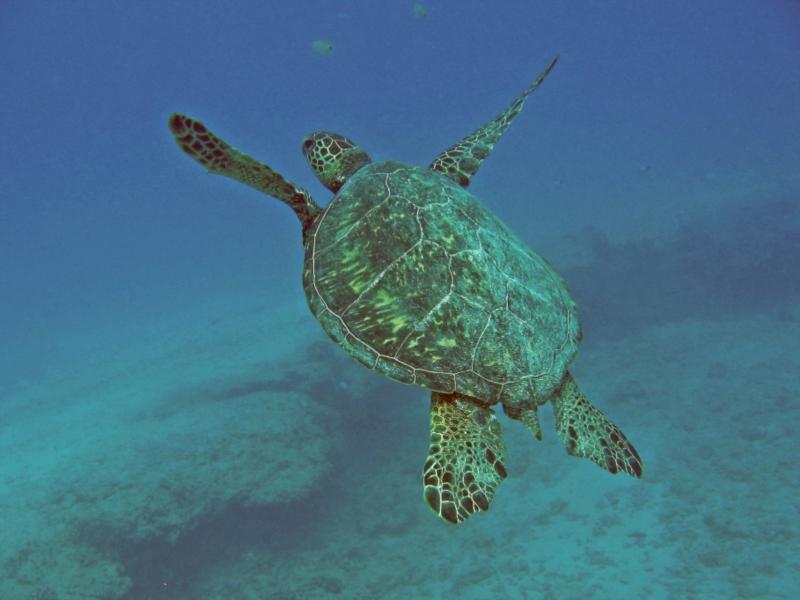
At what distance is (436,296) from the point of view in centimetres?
328

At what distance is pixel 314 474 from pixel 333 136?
770cm

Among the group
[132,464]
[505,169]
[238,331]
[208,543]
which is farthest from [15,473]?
[505,169]

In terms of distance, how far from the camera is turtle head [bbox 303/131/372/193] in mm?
5008

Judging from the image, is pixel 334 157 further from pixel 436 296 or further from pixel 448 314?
pixel 448 314

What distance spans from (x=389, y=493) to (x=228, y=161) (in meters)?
8.80

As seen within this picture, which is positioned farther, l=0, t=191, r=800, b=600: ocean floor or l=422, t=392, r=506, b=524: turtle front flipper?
l=0, t=191, r=800, b=600: ocean floor

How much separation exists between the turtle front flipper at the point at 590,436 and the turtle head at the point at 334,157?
305cm

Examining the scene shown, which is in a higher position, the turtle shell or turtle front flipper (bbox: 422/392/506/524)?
the turtle shell

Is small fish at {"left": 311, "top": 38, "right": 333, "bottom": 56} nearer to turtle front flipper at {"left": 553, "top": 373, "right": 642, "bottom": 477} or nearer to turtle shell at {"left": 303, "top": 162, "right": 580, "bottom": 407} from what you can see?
turtle shell at {"left": 303, "top": 162, "right": 580, "bottom": 407}

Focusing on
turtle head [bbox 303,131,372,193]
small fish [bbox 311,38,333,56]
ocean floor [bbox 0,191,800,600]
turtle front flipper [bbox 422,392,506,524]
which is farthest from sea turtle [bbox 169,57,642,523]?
small fish [bbox 311,38,333,56]

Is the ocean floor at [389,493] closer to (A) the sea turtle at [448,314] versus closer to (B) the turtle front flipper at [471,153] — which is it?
(A) the sea turtle at [448,314]

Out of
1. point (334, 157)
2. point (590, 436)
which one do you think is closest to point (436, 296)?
point (590, 436)

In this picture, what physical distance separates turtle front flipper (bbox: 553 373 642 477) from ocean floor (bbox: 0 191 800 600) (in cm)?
580

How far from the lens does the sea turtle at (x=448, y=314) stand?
317 cm
